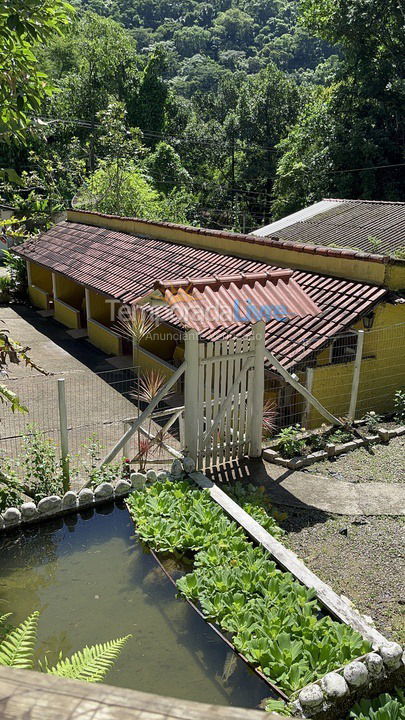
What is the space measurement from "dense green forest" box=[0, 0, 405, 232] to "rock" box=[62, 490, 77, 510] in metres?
3.24

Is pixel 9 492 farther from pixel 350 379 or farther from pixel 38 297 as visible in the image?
pixel 38 297

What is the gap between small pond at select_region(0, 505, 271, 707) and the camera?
15.6ft

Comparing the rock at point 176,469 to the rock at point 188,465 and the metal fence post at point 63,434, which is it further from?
the metal fence post at point 63,434

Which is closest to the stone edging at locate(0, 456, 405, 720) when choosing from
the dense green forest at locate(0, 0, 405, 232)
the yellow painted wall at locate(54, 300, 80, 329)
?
the dense green forest at locate(0, 0, 405, 232)

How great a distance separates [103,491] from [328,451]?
3.34 metres

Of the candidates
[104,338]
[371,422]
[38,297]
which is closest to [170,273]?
[104,338]

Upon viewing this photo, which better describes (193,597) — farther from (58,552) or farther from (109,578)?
(58,552)

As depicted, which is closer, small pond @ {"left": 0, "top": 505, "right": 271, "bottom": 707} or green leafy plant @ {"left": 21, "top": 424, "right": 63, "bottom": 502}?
small pond @ {"left": 0, "top": 505, "right": 271, "bottom": 707}

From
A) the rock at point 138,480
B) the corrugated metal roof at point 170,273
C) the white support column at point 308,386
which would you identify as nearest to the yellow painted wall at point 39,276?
the corrugated metal roof at point 170,273

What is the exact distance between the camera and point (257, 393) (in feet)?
27.8

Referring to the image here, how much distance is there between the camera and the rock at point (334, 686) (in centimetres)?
434

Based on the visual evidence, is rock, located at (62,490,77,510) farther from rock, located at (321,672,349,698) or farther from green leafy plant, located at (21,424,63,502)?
rock, located at (321,672,349,698)

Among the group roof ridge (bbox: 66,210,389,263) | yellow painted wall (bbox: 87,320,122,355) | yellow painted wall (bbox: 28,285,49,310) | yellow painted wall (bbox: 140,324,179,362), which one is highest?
roof ridge (bbox: 66,210,389,263)

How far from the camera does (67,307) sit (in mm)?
20734
